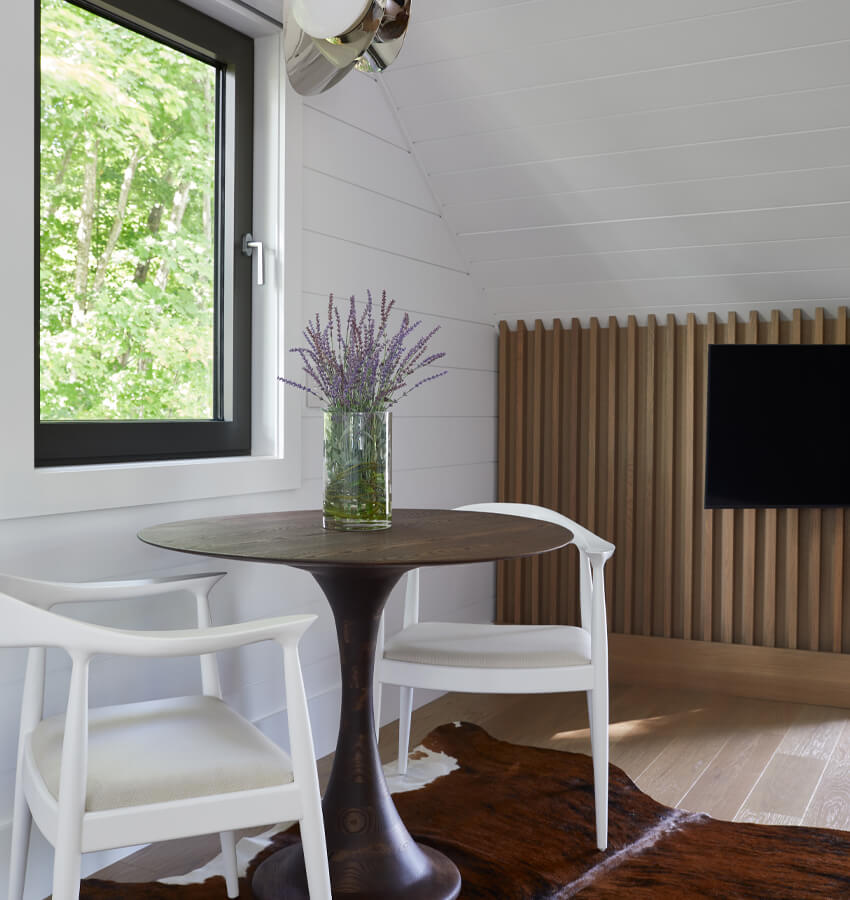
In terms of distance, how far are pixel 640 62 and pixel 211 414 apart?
1.66m

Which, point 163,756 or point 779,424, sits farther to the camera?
point 779,424

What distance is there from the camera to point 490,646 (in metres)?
2.45

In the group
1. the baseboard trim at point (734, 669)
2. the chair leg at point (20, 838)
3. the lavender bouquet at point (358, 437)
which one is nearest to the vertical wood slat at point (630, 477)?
the baseboard trim at point (734, 669)

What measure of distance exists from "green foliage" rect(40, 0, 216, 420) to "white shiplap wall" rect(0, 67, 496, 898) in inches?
11.7

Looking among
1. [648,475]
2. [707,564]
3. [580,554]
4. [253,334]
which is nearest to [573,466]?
[648,475]

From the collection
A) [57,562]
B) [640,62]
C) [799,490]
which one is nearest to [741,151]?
[640,62]

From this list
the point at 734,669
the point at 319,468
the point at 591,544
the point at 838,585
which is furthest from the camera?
the point at 734,669

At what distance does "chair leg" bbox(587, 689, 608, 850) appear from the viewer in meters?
2.37

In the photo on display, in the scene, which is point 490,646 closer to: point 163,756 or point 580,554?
point 580,554

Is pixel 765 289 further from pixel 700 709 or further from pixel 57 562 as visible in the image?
pixel 57 562

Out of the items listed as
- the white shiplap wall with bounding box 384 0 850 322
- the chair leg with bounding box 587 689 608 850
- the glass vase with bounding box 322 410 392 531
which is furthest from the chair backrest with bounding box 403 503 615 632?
the white shiplap wall with bounding box 384 0 850 322

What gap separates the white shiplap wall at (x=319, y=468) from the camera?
2203mm

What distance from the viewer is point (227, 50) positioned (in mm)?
2779

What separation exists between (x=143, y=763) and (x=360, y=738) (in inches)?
26.1
